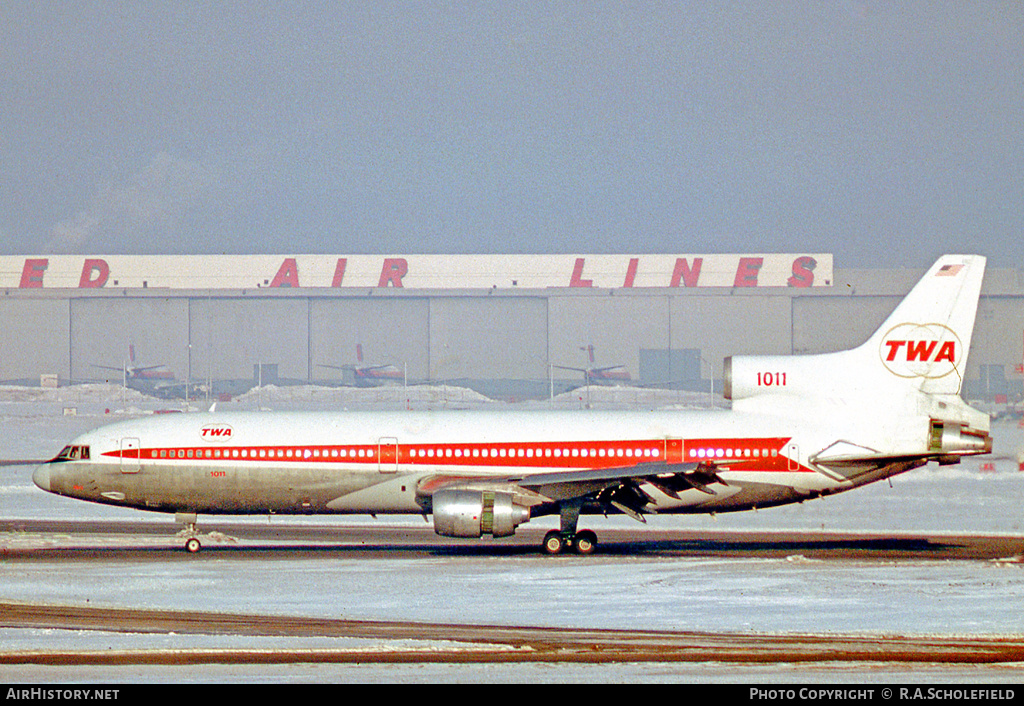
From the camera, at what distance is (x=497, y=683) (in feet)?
55.0

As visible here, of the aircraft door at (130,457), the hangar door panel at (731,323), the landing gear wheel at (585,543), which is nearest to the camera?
the landing gear wheel at (585,543)

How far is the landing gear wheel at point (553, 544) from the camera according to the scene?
3297 centimetres

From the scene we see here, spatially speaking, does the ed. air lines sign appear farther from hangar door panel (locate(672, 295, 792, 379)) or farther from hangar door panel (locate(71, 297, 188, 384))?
hangar door panel (locate(672, 295, 792, 379))

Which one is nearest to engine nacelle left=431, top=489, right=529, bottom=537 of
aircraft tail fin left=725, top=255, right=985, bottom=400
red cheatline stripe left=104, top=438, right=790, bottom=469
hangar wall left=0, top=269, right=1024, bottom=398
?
red cheatline stripe left=104, top=438, right=790, bottom=469

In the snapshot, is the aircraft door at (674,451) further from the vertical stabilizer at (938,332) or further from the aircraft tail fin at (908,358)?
the vertical stabilizer at (938,332)

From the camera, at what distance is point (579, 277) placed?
379 ft

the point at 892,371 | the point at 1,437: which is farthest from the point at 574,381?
the point at 892,371

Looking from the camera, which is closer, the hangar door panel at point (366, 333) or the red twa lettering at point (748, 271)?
the hangar door panel at point (366, 333)

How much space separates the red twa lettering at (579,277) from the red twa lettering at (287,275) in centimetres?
2608

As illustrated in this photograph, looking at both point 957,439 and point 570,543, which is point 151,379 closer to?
point 570,543

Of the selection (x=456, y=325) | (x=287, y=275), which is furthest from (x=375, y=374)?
(x=287, y=275)

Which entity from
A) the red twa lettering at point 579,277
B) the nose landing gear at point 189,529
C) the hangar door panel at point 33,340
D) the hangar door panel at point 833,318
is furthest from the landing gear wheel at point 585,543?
the hangar door panel at point 33,340

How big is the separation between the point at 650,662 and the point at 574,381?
86.6 m
